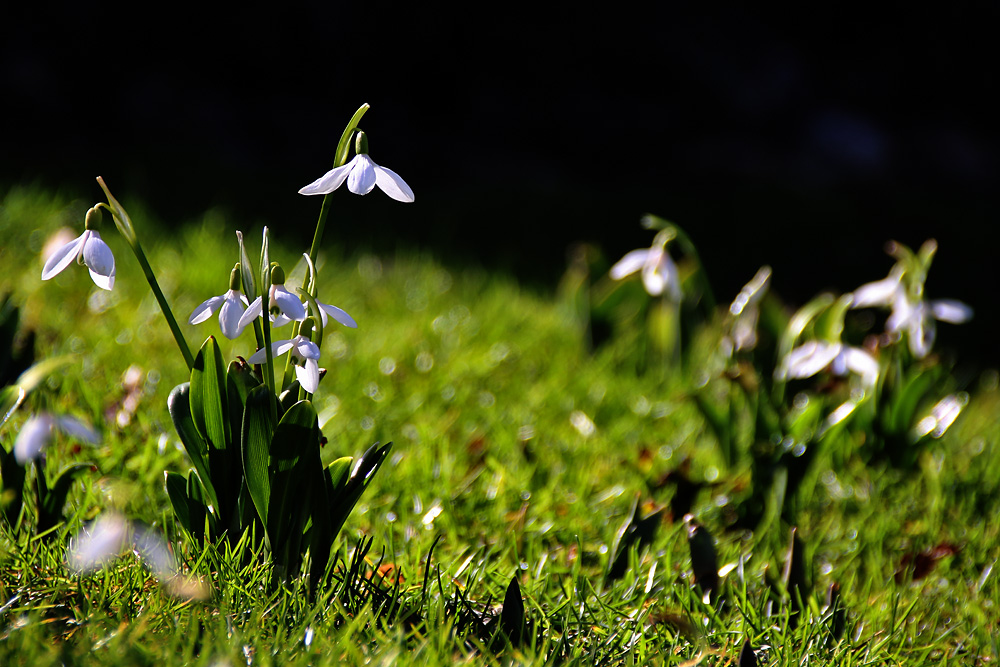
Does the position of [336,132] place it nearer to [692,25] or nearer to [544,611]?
[692,25]

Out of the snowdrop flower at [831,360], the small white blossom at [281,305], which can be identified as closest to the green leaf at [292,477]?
the small white blossom at [281,305]

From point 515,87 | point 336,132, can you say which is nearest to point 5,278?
point 336,132

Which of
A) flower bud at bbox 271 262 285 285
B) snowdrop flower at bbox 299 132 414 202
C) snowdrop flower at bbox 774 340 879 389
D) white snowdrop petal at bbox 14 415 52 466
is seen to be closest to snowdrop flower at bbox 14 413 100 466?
white snowdrop petal at bbox 14 415 52 466

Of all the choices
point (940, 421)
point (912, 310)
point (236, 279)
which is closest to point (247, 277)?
point (236, 279)

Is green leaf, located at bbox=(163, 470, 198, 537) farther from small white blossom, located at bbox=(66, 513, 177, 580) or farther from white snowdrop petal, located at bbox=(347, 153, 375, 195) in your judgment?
white snowdrop petal, located at bbox=(347, 153, 375, 195)

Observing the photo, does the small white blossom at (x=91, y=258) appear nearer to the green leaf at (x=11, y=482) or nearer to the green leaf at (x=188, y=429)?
the green leaf at (x=188, y=429)

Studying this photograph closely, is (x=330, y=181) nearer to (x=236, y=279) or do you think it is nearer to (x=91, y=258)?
(x=236, y=279)
